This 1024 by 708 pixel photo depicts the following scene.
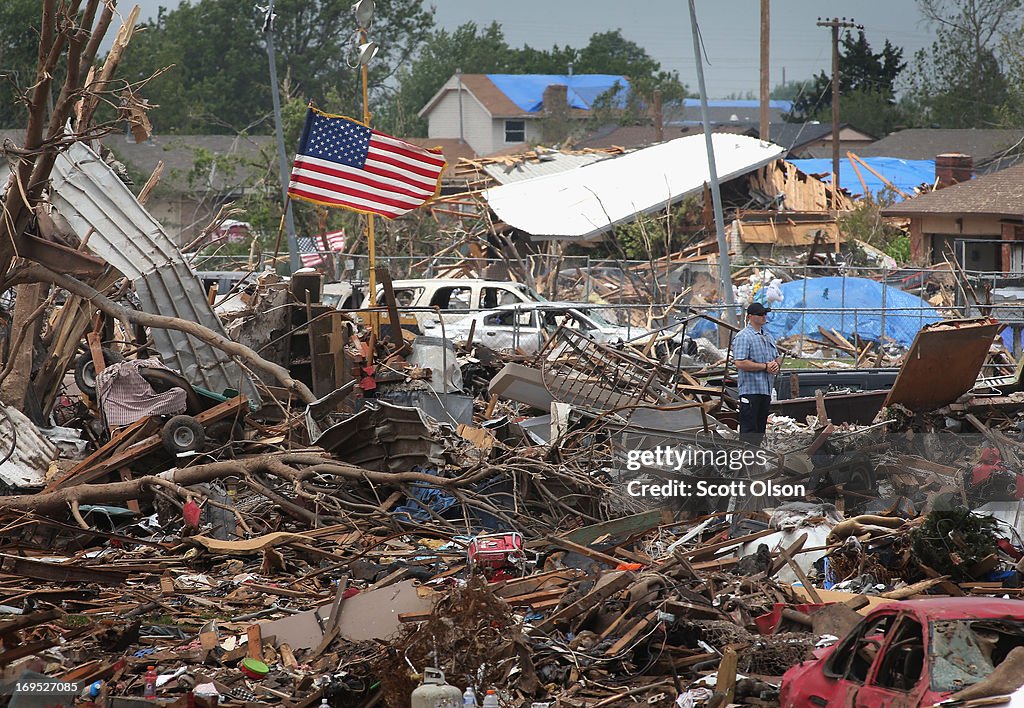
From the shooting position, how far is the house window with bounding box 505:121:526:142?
86.8m

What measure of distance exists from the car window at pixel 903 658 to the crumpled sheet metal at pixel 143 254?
9271 mm

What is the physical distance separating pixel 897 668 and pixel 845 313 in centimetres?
1968

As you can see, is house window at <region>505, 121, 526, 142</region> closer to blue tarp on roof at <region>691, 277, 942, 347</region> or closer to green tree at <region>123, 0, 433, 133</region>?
green tree at <region>123, 0, 433, 133</region>

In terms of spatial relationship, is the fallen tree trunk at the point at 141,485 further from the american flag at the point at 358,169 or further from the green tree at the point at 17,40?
the green tree at the point at 17,40

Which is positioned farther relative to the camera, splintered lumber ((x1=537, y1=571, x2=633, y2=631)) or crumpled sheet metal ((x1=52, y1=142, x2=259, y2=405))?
crumpled sheet metal ((x1=52, y1=142, x2=259, y2=405))

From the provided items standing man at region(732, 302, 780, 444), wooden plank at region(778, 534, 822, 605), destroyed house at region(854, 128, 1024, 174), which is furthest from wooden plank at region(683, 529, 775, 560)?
destroyed house at region(854, 128, 1024, 174)

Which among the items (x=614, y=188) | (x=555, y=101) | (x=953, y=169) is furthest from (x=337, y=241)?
(x=555, y=101)

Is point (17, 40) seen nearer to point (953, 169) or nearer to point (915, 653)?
point (953, 169)

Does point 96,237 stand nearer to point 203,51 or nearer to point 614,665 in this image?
point 614,665

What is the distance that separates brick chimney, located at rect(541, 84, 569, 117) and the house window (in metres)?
2.79

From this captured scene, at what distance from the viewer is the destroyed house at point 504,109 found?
273ft

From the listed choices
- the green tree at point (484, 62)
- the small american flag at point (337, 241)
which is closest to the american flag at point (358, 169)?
the small american flag at point (337, 241)

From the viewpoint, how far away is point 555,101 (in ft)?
275

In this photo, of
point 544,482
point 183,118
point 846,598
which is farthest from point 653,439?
point 183,118
